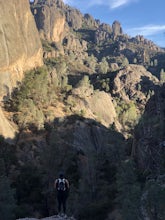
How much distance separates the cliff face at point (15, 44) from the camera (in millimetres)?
64562

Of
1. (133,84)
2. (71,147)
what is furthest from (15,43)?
(133,84)

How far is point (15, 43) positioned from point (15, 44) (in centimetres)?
21

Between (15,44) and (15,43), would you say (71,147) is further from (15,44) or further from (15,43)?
(15,43)

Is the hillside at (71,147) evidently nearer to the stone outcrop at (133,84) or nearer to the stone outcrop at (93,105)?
the stone outcrop at (93,105)

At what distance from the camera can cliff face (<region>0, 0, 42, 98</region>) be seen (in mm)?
64938

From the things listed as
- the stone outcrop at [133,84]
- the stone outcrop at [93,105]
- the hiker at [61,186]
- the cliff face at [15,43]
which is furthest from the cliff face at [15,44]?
the stone outcrop at [133,84]

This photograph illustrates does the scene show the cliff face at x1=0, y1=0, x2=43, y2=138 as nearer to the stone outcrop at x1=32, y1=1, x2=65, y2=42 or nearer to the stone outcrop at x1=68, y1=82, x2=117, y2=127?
the stone outcrop at x1=68, y1=82, x2=117, y2=127

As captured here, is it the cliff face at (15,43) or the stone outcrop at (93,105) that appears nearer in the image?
the cliff face at (15,43)

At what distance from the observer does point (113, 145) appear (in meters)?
60.8

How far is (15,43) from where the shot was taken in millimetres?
68562

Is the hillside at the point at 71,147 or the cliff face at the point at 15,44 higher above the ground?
the cliff face at the point at 15,44

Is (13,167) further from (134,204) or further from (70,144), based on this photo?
(134,204)

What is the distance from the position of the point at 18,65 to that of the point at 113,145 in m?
25.0

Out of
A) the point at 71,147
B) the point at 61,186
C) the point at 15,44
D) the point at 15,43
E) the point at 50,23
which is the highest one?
the point at 50,23
